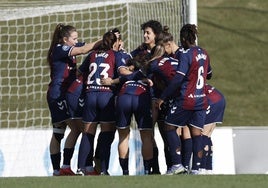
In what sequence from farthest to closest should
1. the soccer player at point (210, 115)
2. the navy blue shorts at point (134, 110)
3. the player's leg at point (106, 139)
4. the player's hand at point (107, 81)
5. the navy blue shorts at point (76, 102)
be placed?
1. the soccer player at point (210, 115)
2. the navy blue shorts at point (76, 102)
3. the player's leg at point (106, 139)
4. the player's hand at point (107, 81)
5. the navy blue shorts at point (134, 110)

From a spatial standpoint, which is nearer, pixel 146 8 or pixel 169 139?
pixel 169 139

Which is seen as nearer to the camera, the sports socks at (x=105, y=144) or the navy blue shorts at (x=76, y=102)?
the sports socks at (x=105, y=144)

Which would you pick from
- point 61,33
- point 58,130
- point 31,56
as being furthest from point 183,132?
point 31,56

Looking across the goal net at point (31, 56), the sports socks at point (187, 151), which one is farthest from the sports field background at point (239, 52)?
the sports socks at point (187, 151)

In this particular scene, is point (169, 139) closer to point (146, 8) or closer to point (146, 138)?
point (146, 138)

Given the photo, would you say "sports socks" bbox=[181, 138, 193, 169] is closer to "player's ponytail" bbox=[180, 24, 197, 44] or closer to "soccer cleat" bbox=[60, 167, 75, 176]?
"player's ponytail" bbox=[180, 24, 197, 44]

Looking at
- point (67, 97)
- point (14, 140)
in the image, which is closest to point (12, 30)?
point (14, 140)

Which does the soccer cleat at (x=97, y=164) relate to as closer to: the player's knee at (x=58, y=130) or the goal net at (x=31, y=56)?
the player's knee at (x=58, y=130)

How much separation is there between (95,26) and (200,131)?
9775mm

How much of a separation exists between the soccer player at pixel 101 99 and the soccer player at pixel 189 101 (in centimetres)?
83

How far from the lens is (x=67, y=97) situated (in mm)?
12266

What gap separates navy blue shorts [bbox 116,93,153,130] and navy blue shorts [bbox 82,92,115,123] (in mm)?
193

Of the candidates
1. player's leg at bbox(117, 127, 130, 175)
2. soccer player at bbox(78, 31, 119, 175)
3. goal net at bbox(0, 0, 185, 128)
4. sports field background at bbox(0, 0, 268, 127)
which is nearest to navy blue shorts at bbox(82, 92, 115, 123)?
soccer player at bbox(78, 31, 119, 175)

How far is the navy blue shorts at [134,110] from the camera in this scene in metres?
11.8
